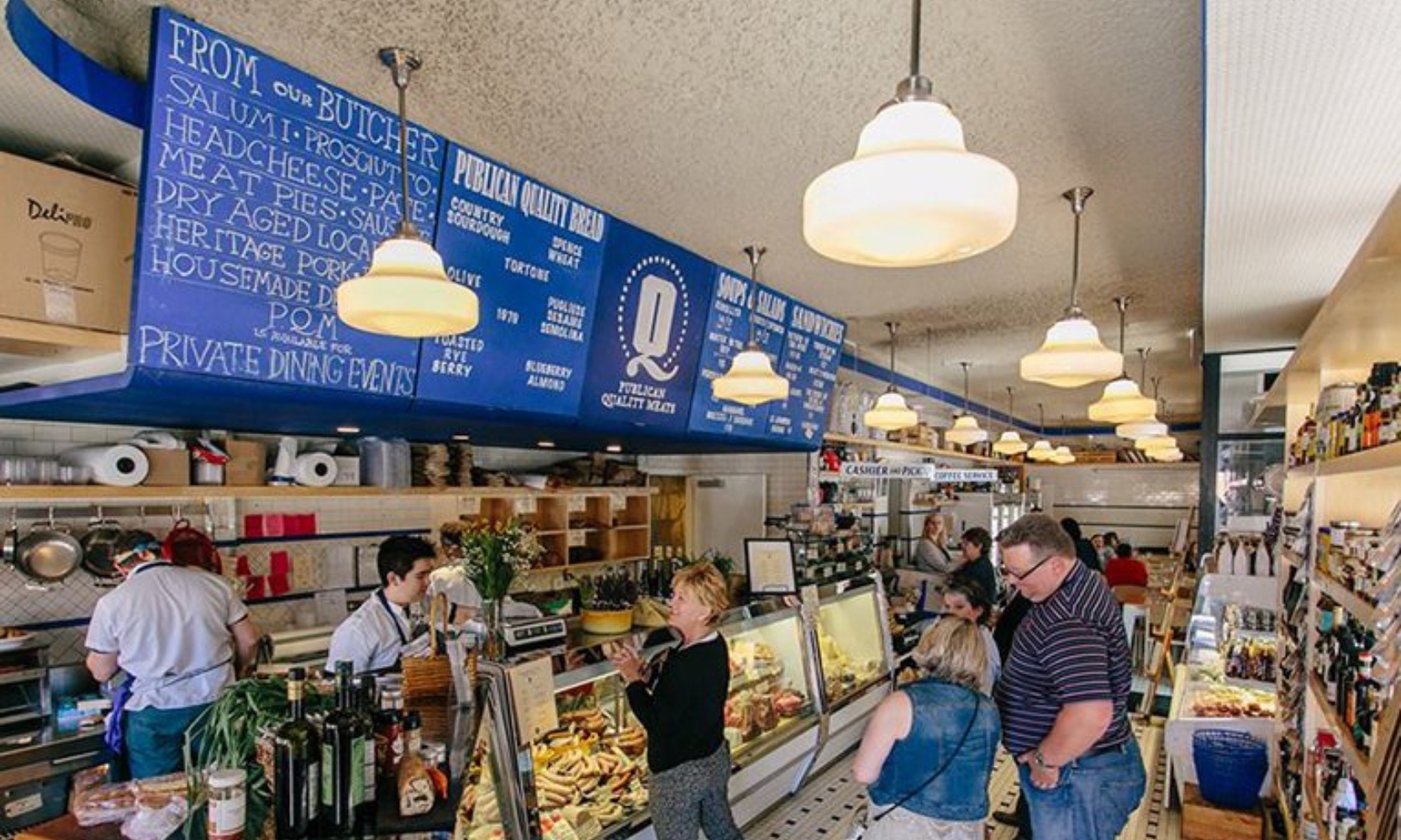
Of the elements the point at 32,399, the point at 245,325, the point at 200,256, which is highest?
the point at 200,256

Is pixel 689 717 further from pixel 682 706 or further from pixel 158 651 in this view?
pixel 158 651

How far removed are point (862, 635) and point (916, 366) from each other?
172 inches

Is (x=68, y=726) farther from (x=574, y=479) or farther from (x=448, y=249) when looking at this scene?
(x=574, y=479)

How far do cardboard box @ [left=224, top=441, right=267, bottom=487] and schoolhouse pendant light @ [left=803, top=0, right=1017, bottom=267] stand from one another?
4.41 meters

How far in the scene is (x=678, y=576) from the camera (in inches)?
123

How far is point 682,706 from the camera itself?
2875mm

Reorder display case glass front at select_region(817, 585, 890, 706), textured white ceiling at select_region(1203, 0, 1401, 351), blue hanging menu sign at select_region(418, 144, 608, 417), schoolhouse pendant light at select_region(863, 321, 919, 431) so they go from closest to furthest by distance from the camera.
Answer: textured white ceiling at select_region(1203, 0, 1401, 351) < blue hanging menu sign at select_region(418, 144, 608, 417) < display case glass front at select_region(817, 585, 890, 706) < schoolhouse pendant light at select_region(863, 321, 919, 431)

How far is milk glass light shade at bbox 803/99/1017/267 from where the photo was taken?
1381 millimetres

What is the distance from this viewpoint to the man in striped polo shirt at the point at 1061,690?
9.59 ft

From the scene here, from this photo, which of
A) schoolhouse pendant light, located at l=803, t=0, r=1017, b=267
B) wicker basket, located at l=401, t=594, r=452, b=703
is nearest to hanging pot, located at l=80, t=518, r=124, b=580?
wicker basket, located at l=401, t=594, r=452, b=703

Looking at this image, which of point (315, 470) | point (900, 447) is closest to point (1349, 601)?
point (315, 470)

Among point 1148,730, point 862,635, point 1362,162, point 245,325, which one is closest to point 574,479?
point 862,635

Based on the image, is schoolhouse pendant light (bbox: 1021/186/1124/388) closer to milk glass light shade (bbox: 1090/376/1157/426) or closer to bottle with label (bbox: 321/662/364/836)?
milk glass light shade (bbox: 1090/376/1157/426)

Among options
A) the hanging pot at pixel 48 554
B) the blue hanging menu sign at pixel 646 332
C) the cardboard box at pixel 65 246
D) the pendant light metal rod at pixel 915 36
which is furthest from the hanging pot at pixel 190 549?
the pendant light metal rod at pixel 915 36
